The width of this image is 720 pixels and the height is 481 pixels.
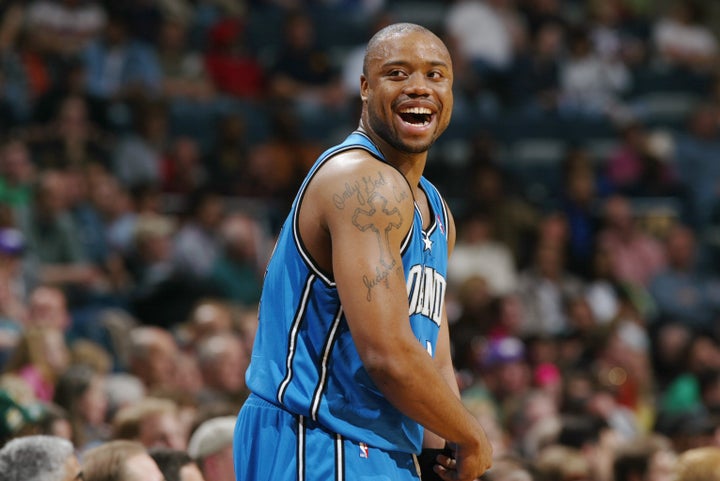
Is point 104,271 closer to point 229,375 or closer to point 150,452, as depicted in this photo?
point 229,375

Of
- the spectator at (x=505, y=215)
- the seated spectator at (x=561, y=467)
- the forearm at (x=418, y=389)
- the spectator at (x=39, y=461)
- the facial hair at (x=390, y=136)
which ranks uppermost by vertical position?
the spectator at (x=505, y=215)

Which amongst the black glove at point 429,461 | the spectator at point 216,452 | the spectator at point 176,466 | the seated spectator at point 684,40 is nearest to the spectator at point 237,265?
the spectator at point 216,452

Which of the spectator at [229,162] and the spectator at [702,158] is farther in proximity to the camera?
the spectator at [702,158]

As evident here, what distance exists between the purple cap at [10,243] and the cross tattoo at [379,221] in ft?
21.4

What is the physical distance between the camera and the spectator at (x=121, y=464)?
4707 millimetres

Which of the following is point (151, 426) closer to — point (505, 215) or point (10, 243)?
point (10, 243)

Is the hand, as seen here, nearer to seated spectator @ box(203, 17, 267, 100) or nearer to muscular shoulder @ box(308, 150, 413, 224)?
muscular shoulder @ box(308, 150, 413, 224)

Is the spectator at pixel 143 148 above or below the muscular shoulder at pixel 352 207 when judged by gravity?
above

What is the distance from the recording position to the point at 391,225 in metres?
3.43

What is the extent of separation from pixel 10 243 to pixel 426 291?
6.41 metres

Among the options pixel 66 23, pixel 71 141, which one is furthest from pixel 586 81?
pixel 71 141

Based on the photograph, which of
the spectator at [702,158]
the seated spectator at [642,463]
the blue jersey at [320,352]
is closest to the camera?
the blue jersey at [320,352]

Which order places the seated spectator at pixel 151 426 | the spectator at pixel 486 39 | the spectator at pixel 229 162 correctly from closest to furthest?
the seated spectator at pixel 151 426 < the spectator at pixel 229 162 < the spectator at pixel 486 39

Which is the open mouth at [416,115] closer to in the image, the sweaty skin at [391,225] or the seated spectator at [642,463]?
the sweaty skin at [391,225]
